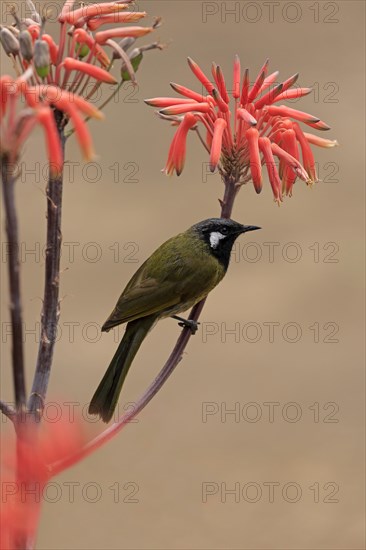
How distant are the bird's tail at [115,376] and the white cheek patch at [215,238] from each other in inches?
19.1

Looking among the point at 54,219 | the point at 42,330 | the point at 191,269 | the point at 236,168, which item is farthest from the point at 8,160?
the point at 191,269

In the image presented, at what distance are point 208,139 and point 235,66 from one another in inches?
12.1

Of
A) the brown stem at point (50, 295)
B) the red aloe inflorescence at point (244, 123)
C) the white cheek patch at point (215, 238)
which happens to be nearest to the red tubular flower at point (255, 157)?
the red aloe inflorescence at point (244, 123)

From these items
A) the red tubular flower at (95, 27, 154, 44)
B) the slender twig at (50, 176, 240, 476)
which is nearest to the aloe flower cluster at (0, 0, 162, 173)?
the red tubular flower at (95, 27, 154, 44)

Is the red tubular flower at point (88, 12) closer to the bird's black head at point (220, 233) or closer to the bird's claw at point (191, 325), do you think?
the bird's black head at point (220, 233)

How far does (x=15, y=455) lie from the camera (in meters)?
2.76

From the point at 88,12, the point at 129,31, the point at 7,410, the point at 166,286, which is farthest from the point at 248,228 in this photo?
the point at 7,410

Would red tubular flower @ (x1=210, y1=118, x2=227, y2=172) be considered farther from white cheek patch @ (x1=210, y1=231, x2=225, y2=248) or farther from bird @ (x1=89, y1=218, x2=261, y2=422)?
white cheek patch @ (x1=210, y1=231, x2=225, y2=248)

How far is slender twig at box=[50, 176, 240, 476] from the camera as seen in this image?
2.86 metres

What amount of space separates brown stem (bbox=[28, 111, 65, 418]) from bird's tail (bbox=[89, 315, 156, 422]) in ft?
1.46

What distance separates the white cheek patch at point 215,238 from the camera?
351cm

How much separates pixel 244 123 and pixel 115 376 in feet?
3.47

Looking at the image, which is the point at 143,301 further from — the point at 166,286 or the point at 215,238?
the point at 215,238

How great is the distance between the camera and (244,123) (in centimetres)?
320
